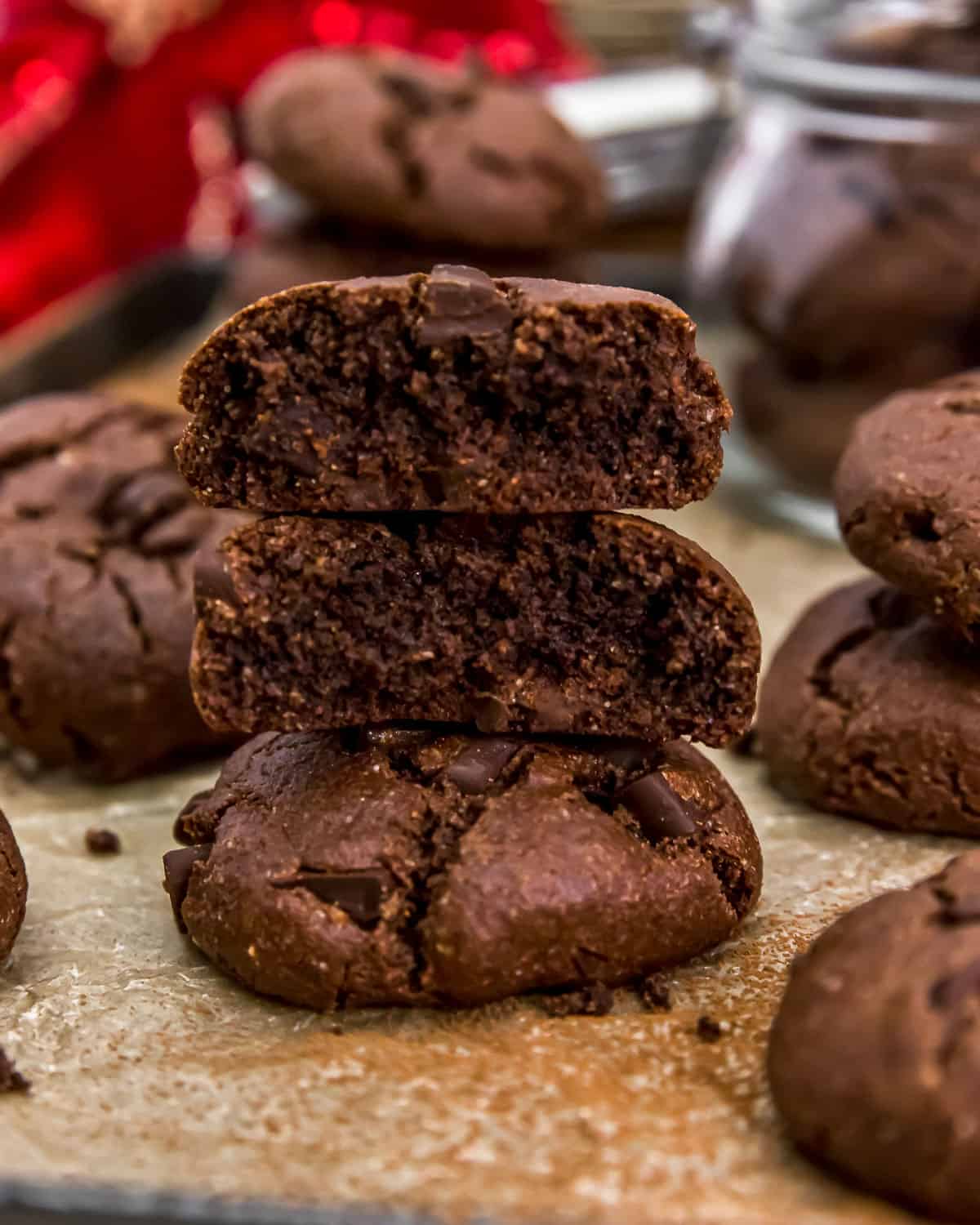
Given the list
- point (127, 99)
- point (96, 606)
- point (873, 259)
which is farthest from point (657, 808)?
point (127, 99)

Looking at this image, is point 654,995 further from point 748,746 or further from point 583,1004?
point 748,746

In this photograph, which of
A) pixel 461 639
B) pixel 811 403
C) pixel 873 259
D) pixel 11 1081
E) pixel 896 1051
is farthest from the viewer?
pixel 811 403

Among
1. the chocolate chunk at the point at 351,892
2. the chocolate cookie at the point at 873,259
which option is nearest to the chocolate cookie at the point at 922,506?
the chocolate chunk at the point at 351,892

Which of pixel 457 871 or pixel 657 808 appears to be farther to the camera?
pixel 657 808

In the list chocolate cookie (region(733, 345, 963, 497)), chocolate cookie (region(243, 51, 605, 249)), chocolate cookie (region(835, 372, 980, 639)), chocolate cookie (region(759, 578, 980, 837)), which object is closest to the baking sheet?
chocolate cookie (region(759, 578, 980, 837))

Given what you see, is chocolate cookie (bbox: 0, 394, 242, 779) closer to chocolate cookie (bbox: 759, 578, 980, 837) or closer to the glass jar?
chocolate cookie (bbox: 759, 578, 980, 837)

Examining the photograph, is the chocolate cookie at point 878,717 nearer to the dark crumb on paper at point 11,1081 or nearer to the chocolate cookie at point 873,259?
the chocolate cookie at point 873,259
